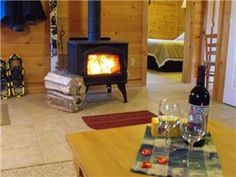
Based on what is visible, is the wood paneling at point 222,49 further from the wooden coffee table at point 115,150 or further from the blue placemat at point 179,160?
the blue placemat at point 179,160

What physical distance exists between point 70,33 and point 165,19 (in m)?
5.03

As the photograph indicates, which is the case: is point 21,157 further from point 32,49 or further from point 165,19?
point 165,19

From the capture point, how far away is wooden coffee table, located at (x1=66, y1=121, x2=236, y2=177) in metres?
1.07

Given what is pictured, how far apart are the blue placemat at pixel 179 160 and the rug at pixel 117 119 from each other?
1617 mm

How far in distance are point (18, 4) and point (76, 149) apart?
290cm

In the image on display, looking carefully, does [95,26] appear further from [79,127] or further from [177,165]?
[177,165]

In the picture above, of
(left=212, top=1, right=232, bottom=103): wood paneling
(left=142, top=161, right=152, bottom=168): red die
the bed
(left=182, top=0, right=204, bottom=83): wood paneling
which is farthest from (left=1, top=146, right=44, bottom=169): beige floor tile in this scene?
the bed

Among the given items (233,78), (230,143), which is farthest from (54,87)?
(230,143)

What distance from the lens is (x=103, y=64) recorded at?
361 centimetres

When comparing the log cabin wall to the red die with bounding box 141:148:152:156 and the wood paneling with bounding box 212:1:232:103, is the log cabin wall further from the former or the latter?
the red die with bounding box 141:148:152:156

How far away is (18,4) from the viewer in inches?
143

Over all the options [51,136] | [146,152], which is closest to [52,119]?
[51,136]

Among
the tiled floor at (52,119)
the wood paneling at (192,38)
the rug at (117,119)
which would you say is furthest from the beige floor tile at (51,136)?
the wood paneling at (192,38)

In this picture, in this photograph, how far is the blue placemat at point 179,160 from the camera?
103 cm
